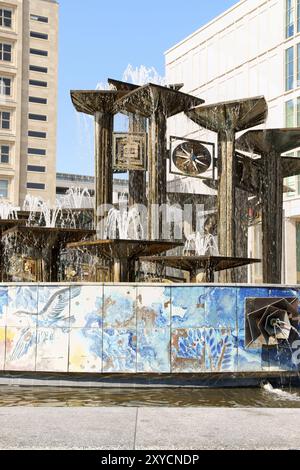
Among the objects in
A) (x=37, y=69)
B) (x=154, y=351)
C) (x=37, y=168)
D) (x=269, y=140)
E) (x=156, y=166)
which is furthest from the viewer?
(x=37, y=69)

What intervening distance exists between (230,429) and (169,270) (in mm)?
26034

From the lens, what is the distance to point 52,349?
1221cm

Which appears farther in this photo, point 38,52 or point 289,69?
point 38,52

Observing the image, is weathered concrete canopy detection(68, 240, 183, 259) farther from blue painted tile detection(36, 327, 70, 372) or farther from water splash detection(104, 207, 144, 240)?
water splash detection(104, 207, 144, 240)

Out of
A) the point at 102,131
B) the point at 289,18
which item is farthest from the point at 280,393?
the point at 289,18

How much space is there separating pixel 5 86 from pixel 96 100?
1893 inches

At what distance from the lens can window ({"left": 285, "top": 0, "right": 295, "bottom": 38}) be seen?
42.7 metres

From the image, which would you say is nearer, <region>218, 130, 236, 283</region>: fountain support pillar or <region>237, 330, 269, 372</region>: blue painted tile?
<region>237, 330, 269, 372</region>: blue painted tile

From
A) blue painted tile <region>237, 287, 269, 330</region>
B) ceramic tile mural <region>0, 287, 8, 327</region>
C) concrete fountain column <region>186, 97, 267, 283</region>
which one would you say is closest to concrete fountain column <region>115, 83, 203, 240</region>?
concrete fountain column <region>186, 97, 267, 283</region>

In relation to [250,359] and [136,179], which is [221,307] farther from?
[136,179]

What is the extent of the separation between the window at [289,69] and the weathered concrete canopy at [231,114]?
24.0m

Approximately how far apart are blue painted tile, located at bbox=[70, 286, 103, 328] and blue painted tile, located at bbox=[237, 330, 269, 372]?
261 cm

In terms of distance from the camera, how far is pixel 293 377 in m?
12.3

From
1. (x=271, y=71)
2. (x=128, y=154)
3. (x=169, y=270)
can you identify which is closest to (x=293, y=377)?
(x=128, y=154)
